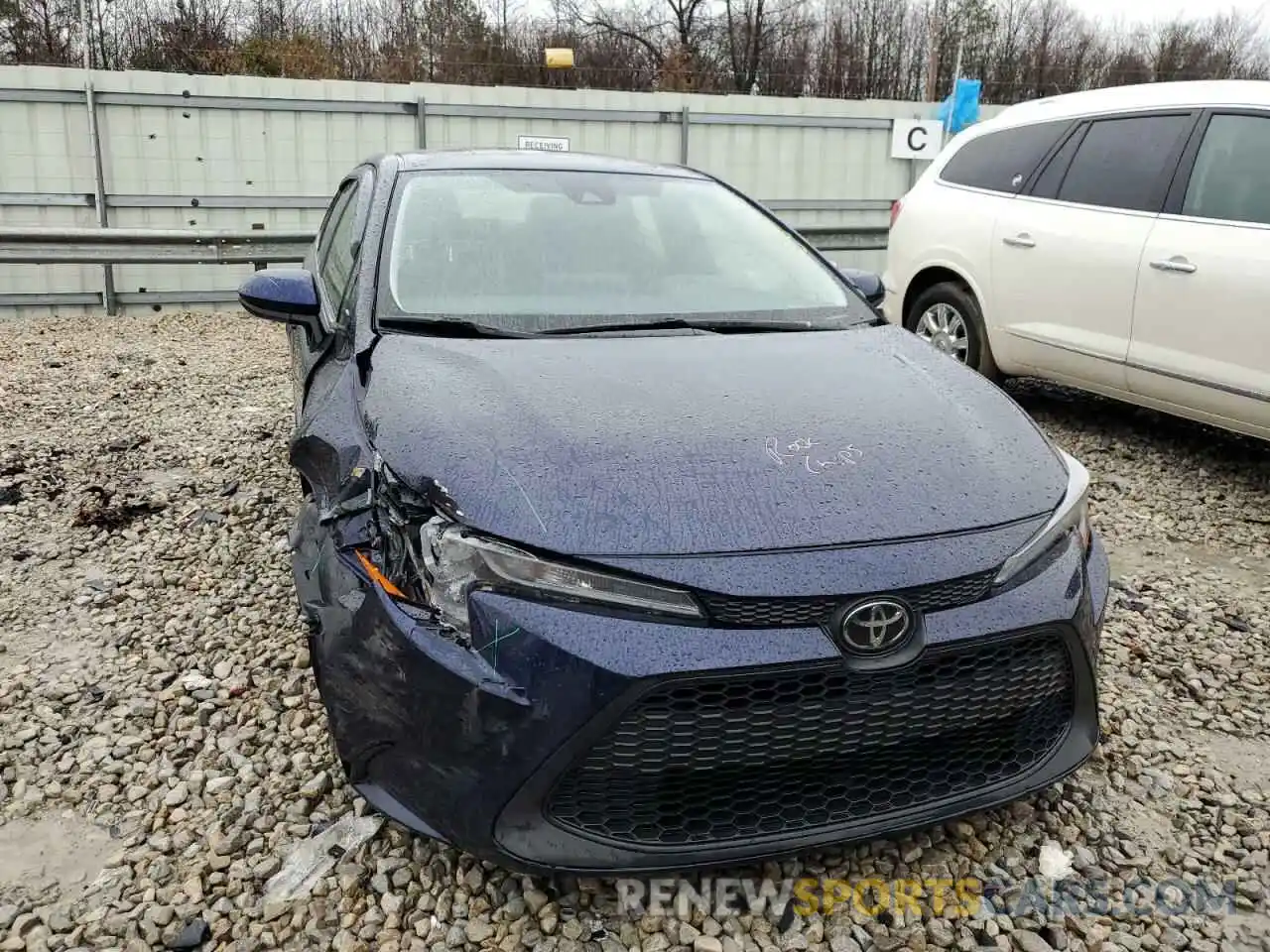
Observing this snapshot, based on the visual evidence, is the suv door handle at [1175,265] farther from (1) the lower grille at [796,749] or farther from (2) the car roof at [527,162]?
(1) the lower grille at [796,749]

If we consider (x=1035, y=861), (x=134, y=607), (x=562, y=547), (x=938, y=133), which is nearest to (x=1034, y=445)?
(x=1035, y=861)

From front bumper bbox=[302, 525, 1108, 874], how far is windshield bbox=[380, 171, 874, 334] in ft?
3.63

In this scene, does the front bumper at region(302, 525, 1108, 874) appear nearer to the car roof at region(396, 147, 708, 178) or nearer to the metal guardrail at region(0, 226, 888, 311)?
the car roof at region(396, 147, 708, 178)

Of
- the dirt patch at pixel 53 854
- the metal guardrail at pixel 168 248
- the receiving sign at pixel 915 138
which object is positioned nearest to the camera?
the dirt patch at pixel 53 854

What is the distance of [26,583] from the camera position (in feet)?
11.6

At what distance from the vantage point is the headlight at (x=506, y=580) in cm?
177

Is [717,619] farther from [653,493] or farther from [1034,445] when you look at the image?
[1034,445]

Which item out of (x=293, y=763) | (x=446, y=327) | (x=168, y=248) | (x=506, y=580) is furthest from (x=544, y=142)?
(x=506, y=580)

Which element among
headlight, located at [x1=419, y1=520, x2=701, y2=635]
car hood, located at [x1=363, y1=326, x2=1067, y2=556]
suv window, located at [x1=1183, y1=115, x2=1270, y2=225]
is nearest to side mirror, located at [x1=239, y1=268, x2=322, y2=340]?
car hood, located at [x1=363, y1=326, x2=1067, y2=556]

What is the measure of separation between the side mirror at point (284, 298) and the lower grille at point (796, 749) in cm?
179

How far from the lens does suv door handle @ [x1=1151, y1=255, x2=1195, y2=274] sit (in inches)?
171

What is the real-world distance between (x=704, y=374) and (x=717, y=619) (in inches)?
34.0

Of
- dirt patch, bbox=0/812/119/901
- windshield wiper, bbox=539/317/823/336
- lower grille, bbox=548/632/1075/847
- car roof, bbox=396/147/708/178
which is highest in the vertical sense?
car roof, bbox=396/147/708/178

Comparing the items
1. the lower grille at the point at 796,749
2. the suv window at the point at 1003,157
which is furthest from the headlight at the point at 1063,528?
the suv window at the point at 1003,157
